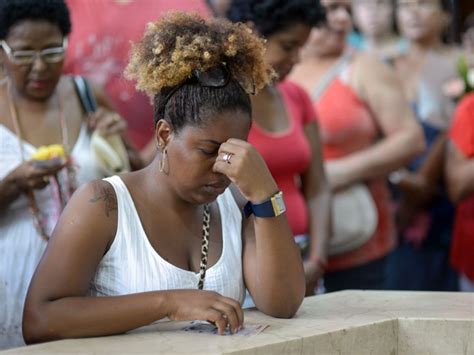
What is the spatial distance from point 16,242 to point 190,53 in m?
1.12

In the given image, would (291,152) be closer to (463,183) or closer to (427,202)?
(463,183)

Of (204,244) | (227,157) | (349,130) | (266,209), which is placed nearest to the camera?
(227,157)

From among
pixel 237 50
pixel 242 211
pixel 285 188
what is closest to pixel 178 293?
pixel 242 211

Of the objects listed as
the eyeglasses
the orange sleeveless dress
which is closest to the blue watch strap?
the eyeglasses

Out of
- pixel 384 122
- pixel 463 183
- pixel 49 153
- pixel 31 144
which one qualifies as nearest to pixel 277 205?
pixel 49 153

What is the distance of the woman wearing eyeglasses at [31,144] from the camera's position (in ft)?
11.8

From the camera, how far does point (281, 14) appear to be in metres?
4.28

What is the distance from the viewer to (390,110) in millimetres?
5082

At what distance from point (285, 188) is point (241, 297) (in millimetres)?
1290

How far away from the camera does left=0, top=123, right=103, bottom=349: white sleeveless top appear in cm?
358

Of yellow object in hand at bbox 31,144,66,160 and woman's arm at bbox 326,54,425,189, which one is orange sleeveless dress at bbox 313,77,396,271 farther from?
yellow object in hand at bbox 31,144,66,160

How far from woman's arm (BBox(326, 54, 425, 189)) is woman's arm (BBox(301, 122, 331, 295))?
355 mm

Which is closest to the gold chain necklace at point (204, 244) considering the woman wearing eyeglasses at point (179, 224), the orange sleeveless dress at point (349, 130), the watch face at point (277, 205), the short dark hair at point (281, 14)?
the woman wearing eyeglasses at point (179, 224)

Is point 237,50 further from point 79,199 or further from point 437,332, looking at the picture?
point 437,332
